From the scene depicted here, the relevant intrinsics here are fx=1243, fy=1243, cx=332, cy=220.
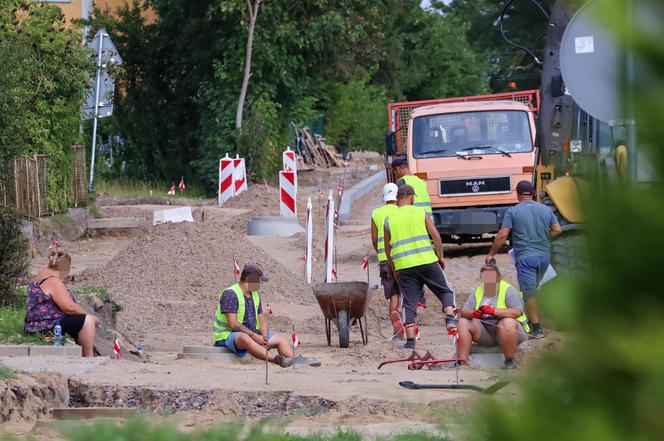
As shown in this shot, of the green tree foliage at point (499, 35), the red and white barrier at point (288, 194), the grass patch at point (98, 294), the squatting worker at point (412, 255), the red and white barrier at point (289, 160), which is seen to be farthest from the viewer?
the green tree foliage at point (499, 35)

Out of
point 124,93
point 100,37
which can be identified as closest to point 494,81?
point 124,93

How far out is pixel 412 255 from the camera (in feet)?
40.3

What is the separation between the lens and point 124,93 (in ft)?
124

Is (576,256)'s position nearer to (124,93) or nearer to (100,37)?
(100,37)

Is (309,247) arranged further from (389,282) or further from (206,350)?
(206,350)

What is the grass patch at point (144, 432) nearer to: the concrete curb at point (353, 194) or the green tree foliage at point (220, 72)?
the concrete curb at point (353, 194)

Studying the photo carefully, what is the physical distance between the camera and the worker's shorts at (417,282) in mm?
12312

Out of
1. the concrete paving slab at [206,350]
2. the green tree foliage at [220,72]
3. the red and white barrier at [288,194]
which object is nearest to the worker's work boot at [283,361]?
the concrete paving slab at [206,350]

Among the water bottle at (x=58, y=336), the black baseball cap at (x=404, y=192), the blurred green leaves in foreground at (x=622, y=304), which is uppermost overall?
the blurred green leaves in foreground at (x=622, y=304)

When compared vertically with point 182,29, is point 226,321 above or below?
below

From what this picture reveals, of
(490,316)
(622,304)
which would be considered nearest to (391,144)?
(490,316)

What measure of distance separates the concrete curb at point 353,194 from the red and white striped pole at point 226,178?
2.68m

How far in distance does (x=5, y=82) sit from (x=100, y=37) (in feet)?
16.2

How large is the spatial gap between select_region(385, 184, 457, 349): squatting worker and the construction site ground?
0.49 metres
